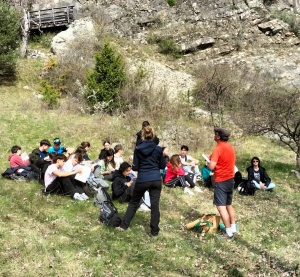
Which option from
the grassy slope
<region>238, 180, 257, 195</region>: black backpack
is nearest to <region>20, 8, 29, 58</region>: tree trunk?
the grassy slope

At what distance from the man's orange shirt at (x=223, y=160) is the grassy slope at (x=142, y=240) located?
46.4 inches

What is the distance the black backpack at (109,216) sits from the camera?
6.49 metres

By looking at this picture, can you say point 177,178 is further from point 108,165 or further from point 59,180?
point 59,180

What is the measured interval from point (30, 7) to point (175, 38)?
393 inches

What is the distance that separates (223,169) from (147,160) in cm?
130

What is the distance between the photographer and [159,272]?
17.2 ft

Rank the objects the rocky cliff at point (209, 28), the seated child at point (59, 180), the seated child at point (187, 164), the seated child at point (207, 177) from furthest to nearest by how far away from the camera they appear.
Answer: the rocky cliff at point (209, 28), the seated child at point (187, 164), the seated child at point (207, 177), the seated child at point (59, 180)

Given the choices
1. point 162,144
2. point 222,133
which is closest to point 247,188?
point 222,133

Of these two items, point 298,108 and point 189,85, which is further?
point 189,85

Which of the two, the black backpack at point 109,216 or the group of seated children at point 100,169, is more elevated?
the black backpack at point 109,216

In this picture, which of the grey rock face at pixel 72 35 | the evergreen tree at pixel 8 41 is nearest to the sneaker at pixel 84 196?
the evergreen tree at pixel 8 41

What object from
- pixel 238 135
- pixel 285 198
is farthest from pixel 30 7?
pixel 285 198

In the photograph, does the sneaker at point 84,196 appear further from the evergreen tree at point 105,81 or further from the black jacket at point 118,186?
the evergreen tree at point 105,81

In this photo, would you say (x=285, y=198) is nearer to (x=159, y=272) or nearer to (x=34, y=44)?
(x=159, y=272)
